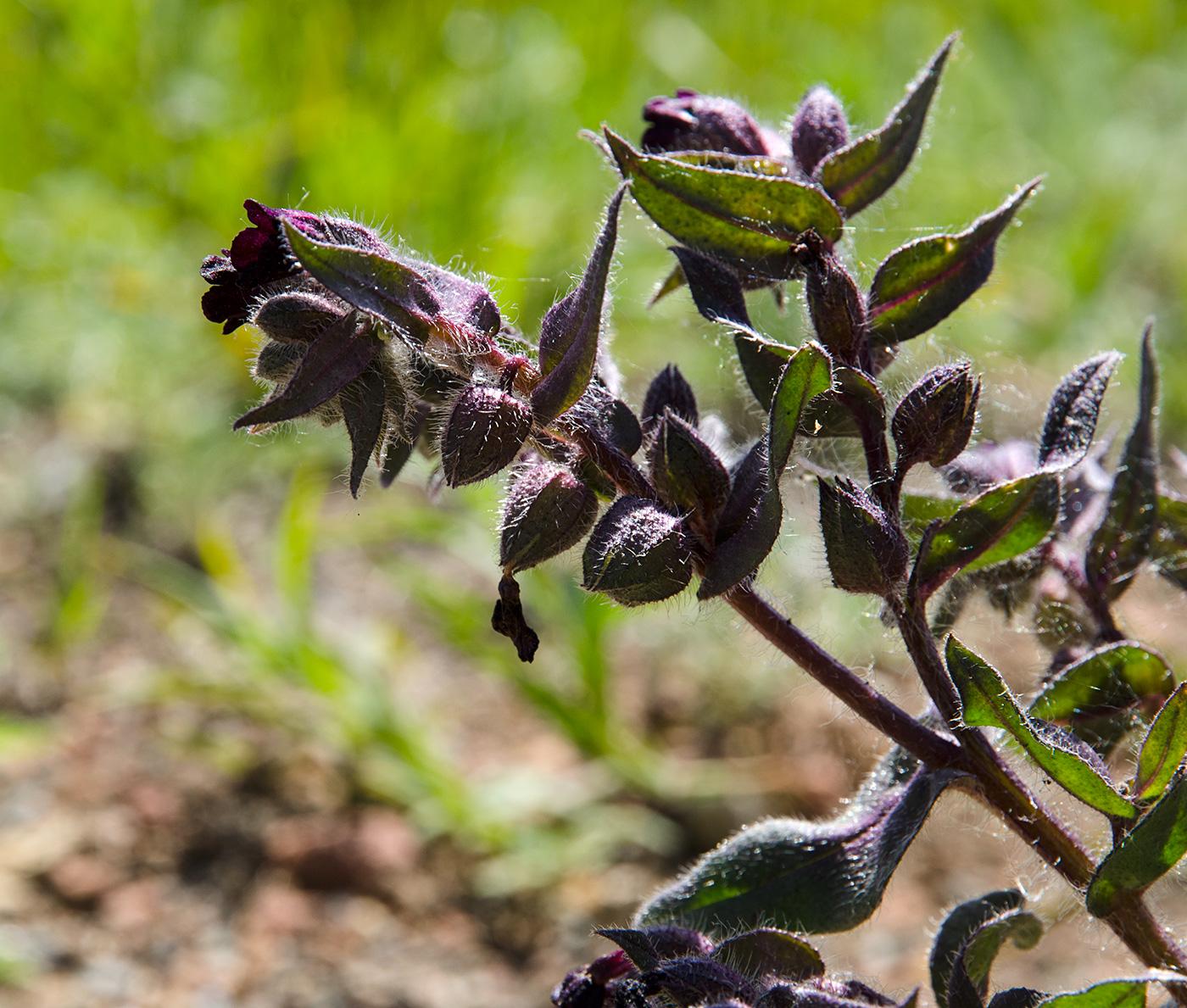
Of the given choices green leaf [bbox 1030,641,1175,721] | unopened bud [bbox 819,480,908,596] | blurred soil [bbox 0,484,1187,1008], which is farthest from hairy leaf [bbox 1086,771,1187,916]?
blurred soil [bbox 0,484,1187,1008]

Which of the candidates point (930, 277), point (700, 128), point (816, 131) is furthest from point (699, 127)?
point (930, 277)

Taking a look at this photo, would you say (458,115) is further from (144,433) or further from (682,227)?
(682,227)

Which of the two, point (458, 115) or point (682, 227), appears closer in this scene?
point (682, 227)

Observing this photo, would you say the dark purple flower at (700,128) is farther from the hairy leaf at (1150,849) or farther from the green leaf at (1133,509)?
the hairy leaf at (1150,849)

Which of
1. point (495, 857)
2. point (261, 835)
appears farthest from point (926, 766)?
point (261, 835)

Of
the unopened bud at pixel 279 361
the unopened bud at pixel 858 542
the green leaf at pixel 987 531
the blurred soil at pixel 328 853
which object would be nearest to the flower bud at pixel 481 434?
the unopened bud at pixel 279 361
